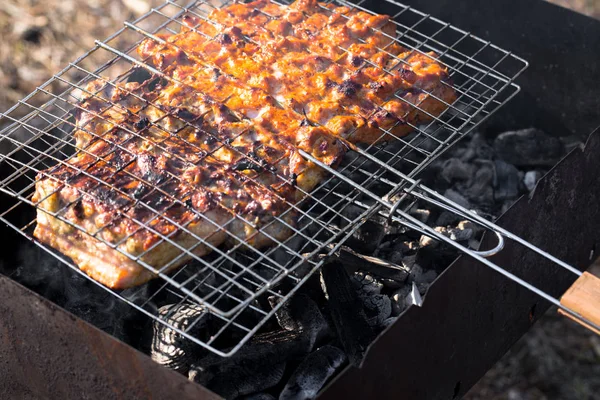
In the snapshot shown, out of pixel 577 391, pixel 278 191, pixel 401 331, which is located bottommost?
pixel 577 391

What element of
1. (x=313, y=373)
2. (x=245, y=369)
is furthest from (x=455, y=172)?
(x=245, y=369)

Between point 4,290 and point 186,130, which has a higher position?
point 186,130

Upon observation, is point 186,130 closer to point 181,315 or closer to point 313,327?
point 181,315

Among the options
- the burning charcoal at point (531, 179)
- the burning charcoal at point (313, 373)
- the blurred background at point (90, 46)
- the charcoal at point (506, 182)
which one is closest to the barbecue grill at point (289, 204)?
the burning charcoal at point (313, 373)

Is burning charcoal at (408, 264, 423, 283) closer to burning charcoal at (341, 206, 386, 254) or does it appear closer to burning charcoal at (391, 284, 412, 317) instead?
burning charcoal at (391, 284, 412, 317)

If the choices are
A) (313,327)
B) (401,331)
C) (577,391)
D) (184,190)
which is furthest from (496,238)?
(577,391)

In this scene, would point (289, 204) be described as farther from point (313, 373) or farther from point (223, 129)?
point (313, 373)

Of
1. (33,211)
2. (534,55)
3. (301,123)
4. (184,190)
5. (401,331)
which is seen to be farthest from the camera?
(534,55)
